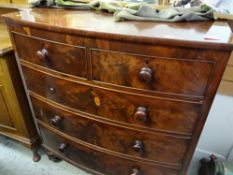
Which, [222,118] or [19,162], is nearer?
[222,118]

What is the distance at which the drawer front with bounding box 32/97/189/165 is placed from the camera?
840mm

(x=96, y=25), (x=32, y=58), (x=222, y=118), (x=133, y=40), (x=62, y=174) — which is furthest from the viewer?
(x=62, y=174)

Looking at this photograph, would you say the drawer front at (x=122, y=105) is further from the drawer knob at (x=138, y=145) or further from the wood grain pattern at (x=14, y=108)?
the wood grain pattern at (x=14, y=108)

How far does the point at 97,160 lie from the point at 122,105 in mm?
464

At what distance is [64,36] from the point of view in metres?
0.76

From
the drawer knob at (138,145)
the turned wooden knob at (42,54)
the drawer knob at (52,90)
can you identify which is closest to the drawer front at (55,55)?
the turned wooden knob at (42,54)

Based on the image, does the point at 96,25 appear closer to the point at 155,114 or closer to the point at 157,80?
the point at 157,80

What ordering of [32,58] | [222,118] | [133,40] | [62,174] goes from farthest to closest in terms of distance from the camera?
[62,174] → [222,118] → [32,58] → [133,40]

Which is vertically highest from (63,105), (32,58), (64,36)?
(64,36)

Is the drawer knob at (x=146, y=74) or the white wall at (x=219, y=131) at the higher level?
the drawer knob at (x=146, y=74)

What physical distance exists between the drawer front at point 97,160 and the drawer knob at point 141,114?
31 cm

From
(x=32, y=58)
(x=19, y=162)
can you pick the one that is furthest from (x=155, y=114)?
(x=19, y=162)

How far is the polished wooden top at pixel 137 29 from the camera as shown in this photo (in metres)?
0.60

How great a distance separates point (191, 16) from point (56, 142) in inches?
42.2
